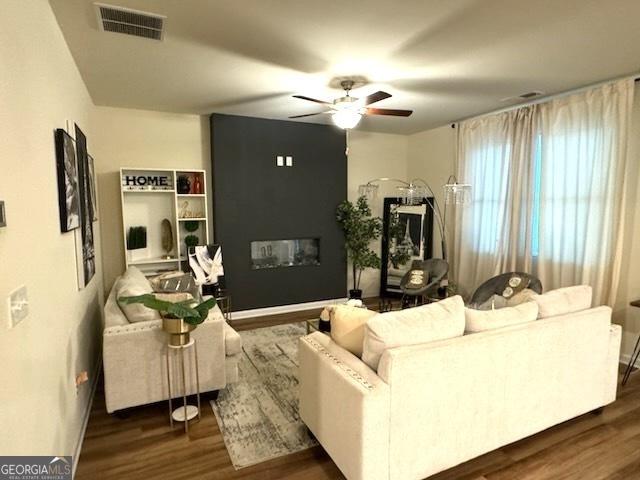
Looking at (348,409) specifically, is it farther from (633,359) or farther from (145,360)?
(633,359)

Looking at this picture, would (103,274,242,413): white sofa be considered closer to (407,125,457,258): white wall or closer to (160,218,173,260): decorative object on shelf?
(160,218,173,260): decorative object on shelf

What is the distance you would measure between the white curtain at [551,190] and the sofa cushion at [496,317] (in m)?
1.87

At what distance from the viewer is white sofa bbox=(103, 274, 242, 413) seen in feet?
8.28

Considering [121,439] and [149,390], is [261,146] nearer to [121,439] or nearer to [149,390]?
[149,390]

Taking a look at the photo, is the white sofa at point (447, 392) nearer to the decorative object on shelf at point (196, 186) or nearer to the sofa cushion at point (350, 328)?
the sofa cushion at point (350, 328)

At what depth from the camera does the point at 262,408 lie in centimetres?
279

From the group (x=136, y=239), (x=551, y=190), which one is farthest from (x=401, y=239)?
(x=136, y=239)

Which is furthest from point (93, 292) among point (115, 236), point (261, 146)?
point (261, 146)

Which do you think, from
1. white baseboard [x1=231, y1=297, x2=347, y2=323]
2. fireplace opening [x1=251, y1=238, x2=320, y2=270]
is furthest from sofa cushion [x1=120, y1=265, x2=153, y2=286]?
fireplace opening [x1=251, y1=238, x2=320, y2=270]

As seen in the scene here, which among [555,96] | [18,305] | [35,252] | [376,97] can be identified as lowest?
[18,305]

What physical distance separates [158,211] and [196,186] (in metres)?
0.59

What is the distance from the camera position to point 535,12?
2.25 m

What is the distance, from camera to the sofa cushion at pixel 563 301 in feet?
7.89

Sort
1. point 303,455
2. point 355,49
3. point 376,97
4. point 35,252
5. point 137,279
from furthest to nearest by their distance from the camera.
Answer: point 137,279
point 376,97
point 355,49
point 303,455
point 35,252
